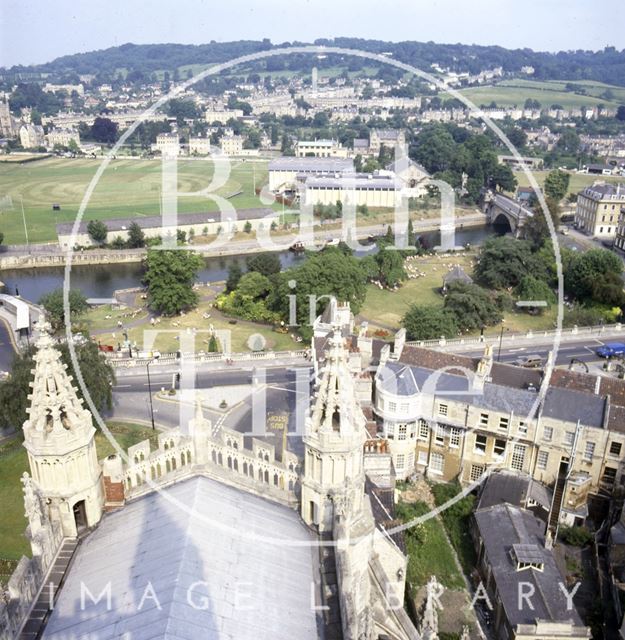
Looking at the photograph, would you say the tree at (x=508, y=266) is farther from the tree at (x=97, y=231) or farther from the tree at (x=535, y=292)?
the tree at (x=97, y=231)

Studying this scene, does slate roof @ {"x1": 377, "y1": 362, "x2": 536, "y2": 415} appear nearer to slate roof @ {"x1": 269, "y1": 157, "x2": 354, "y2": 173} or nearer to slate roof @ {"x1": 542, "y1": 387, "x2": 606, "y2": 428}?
slate roof @ {"x1": 542, "y1": 387, "x2": 606, "y2": 428}

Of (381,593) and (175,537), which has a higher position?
(175,537)

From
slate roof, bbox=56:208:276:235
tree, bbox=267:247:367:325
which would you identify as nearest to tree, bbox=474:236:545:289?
tree, bbox=267:247:367:325

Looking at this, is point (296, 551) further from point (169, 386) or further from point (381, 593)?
point (169, 386)

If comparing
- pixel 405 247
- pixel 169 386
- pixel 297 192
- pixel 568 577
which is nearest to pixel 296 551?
pixel 568 577

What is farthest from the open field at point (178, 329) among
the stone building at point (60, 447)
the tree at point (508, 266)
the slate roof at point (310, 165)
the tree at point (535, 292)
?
the slate roof at point (310, 165)

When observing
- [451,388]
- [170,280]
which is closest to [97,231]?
[170,280]
